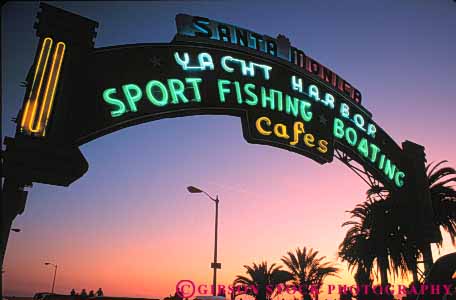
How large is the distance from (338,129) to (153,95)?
22.8 ft

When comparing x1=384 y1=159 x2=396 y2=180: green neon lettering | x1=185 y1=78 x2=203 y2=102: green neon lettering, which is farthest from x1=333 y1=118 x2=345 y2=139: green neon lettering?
x1=185 y1=78 x2=203 y2=102: green neon lettering

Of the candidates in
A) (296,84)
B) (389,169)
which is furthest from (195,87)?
(389,169)

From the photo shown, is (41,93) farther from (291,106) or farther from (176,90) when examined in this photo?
(291,106)

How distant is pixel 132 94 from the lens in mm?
10539

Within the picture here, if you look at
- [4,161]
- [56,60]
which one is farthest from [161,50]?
[4,161]

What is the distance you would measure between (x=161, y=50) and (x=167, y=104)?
1.80 m

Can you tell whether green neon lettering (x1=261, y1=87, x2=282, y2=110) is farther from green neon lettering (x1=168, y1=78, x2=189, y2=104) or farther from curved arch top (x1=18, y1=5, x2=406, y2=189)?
green neon lettering (x1=168, y1=78, x2=189, y2=104)

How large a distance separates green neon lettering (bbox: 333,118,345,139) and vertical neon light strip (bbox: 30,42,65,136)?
362 inches

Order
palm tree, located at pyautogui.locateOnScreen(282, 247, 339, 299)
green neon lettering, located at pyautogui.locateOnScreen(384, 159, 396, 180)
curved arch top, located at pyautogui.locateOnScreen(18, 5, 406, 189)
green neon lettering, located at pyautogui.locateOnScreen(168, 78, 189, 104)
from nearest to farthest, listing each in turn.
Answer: curved arch top, located at pyautogui.locateOnScreen(18, 5, 406, 189), green neon lettering, located at pyautogui.locateOnScreen(168, 78, 189, 104), green neon lettering, located at pyautogui.locateOnScreen(384, 159, 396, 180), palm tree, located at pyautogui.locateOnScreen(282, 247, 339, 299)

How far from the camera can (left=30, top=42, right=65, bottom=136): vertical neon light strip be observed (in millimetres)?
8602

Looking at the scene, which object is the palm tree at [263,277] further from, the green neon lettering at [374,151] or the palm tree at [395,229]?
the green neon lettering at [374,151]

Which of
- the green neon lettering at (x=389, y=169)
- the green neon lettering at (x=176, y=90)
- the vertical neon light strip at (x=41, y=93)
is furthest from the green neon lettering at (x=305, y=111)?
the vertical neon light strip at (x=41, y=93)

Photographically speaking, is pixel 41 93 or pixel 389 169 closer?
pixel 41 93

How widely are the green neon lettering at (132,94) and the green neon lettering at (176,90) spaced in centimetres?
96
